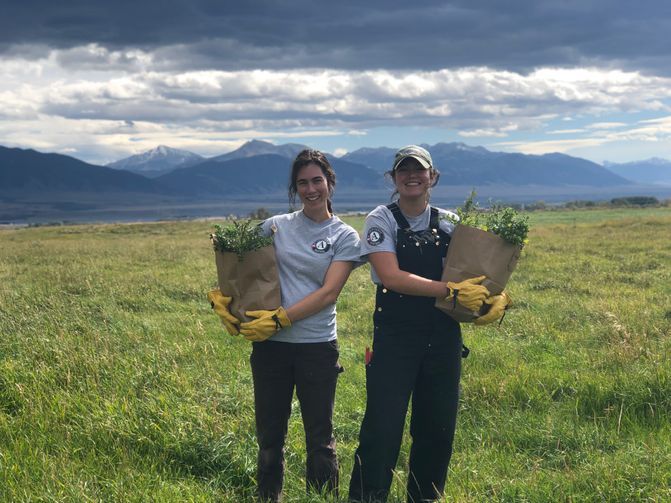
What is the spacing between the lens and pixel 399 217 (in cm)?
416

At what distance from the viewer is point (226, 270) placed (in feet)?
13.8

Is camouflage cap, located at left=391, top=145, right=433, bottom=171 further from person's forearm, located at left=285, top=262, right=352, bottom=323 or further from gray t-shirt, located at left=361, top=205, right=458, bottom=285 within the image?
person's forearm, located at left=285, top=262, right=352, bottom=323

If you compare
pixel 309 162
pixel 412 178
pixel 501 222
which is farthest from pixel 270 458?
pixel 501 222

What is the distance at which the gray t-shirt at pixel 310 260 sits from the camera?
4.12 meters

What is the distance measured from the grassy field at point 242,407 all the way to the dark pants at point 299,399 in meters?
0.25

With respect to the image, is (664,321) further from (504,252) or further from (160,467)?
(160,467)

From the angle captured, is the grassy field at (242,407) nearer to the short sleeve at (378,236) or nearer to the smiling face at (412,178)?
the short sleeve at (378,236)

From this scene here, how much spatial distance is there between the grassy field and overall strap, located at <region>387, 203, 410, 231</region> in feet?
6.44

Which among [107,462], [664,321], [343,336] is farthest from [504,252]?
[664,321]

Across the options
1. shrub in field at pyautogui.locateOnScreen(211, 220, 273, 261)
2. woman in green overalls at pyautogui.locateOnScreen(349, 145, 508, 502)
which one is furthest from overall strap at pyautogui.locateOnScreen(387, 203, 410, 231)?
shrub in field at pyautogui.locateOnScreen(211, 220, 273, 261)

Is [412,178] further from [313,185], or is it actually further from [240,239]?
[240,239]

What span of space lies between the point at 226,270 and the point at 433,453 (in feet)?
6.73

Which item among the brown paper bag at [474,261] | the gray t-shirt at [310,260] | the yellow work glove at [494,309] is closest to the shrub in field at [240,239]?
the gray t-shirt at [310,260]

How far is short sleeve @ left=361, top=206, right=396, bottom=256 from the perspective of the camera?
398cm
